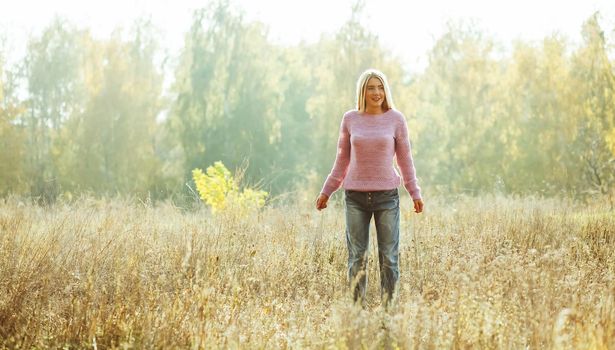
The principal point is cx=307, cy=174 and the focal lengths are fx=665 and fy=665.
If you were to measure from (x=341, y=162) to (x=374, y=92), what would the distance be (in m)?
0.58

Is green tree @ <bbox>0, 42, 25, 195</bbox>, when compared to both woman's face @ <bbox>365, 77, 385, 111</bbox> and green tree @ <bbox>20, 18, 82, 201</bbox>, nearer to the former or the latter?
green tree @ <bbox>20, 18, 82, 201</bbox>

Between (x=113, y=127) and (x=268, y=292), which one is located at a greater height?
(x=113, y=127)

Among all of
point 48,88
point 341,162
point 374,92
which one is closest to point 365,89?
point 374,92

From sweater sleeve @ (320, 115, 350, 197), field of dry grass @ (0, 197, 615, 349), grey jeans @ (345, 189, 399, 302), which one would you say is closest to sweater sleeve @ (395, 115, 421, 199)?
grey jeans @ (345, 189, 399, 302)

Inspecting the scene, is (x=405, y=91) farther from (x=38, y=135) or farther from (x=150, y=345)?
(x=150, y=345)

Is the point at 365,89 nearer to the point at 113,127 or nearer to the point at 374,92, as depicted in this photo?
the point at 374,92

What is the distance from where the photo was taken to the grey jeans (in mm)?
4750

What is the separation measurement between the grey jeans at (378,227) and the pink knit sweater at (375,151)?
0.24 feet

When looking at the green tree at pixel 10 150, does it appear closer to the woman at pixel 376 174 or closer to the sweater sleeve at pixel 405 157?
the woman at pixel 376 174

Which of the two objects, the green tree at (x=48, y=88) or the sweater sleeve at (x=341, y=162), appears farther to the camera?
the green tree at (x=48, y=88)

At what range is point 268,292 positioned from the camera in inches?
223

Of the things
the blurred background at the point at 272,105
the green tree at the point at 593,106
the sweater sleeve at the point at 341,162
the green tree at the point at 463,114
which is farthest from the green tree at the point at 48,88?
the sweater sleeve at the point at 341,162

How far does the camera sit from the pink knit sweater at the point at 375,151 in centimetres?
474

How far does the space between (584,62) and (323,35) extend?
1463 centimetres
